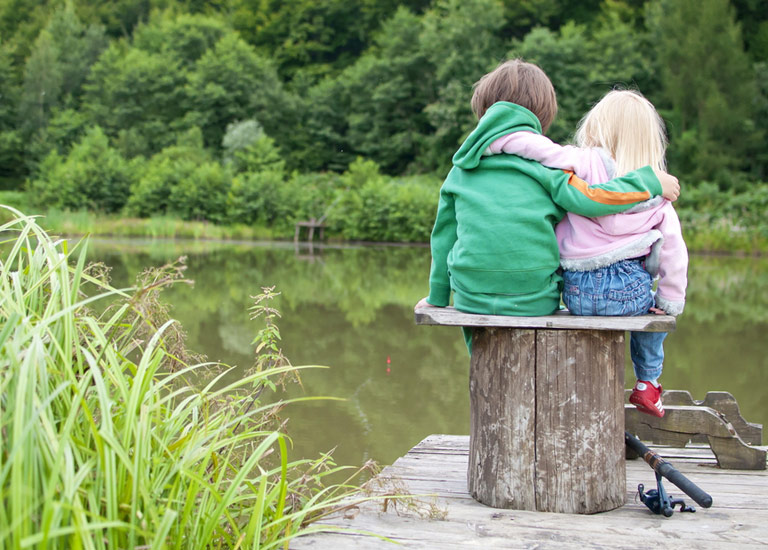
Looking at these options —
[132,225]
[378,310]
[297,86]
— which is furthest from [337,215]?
[297,86]

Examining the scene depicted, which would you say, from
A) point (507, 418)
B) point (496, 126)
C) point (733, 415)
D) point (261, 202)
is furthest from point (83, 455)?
point (261, 202)

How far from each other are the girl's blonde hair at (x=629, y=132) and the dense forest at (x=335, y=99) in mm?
14402

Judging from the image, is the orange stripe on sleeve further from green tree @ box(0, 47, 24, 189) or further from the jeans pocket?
green tree @ box(0, 47, 24, 189)

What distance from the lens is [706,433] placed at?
2285 mm

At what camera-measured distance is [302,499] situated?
1.79m

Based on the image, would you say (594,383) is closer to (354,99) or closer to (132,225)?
(132,225)

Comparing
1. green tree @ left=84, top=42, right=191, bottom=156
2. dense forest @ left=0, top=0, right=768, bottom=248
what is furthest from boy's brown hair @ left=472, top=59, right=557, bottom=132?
green tree @ left=84, top=42, right=191, bottom=156

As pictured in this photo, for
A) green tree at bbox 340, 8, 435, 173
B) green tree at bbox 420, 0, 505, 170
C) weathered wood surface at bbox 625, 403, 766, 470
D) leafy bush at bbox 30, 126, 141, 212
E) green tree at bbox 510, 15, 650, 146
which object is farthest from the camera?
green tree at bbox 340, 8, 435, 173

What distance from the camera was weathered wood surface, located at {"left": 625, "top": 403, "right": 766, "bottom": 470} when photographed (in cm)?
226

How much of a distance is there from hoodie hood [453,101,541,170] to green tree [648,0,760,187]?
799 inches

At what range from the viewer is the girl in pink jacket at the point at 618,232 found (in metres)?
1.89

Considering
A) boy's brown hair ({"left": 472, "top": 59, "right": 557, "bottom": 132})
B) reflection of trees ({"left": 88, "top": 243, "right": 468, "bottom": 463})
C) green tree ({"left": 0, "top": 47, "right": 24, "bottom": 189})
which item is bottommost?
reflection of trees ({"left": 88, "top": 243, "right": 468, "bottom": 463})

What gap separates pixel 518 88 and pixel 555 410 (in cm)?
79

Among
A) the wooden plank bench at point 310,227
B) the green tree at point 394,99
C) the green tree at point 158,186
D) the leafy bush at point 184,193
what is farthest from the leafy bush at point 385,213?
the green tree at point 394,99
